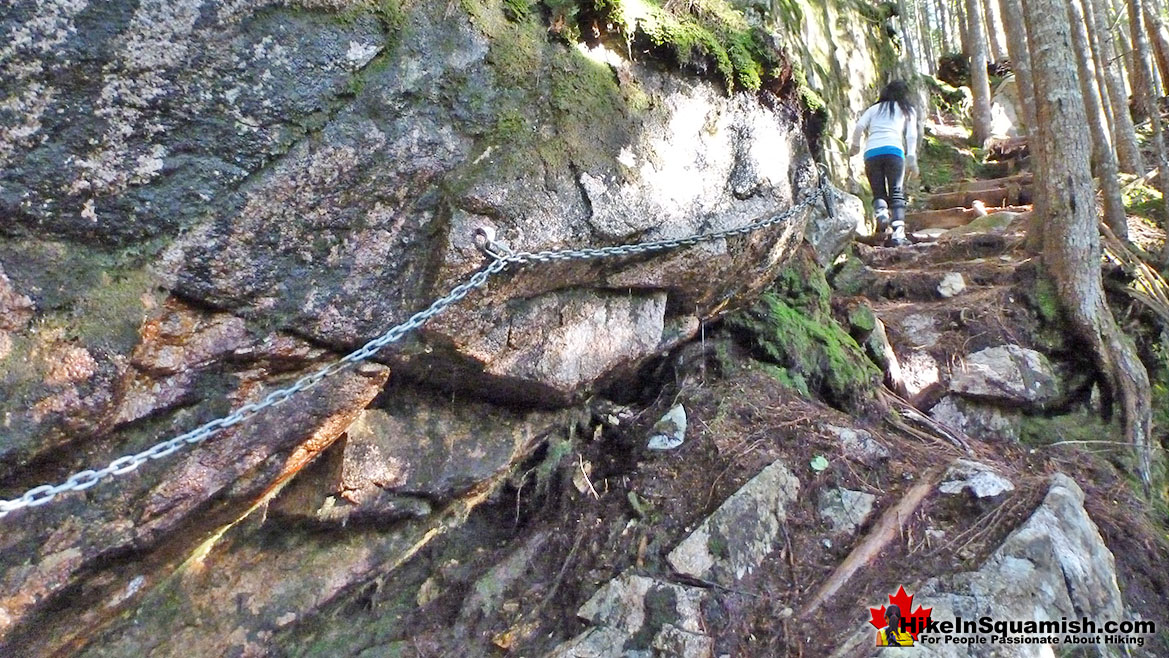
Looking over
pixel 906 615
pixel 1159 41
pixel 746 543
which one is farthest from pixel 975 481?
pixel 1159 41

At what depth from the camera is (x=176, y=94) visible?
7.84 feet

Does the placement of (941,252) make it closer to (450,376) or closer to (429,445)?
(450,376)

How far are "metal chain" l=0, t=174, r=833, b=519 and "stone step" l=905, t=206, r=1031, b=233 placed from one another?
6847 millimetres

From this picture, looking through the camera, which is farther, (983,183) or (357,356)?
(983,183)

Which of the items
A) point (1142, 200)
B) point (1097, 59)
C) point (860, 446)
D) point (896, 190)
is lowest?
point (860, 446)

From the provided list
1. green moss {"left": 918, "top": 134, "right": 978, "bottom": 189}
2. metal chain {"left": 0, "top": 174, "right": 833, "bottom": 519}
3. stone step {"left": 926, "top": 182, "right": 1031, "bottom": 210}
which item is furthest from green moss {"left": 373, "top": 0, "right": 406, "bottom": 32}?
green moss {"left": 918, "top": 134, "right": 978, "bottom": 189}

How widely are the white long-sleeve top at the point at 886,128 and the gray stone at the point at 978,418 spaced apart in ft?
12.1

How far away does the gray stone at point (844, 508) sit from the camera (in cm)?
351

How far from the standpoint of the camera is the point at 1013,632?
2.89m

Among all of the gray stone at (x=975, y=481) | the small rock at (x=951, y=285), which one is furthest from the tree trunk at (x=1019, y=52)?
the gray stone at (x=975, y=481)

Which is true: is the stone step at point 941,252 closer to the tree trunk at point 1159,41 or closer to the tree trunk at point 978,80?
the tree trunk at point 978,80

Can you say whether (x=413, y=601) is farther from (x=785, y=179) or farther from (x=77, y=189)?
(x=785, y=179)

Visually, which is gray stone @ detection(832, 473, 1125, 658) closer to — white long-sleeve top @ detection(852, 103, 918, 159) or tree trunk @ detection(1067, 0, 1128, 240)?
white long-sleeve top @ detection(852, 103, 918, 159)

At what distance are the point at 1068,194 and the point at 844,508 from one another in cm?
433
